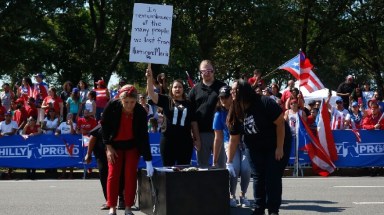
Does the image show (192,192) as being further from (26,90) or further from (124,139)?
(26,90)

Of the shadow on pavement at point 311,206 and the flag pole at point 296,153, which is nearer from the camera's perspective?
the shadow on pavement at point 311,206

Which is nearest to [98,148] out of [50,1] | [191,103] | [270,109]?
[191,103]

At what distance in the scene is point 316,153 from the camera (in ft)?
55.4

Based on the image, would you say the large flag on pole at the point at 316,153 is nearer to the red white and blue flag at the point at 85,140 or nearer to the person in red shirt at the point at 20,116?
the red white and blue flag at the point at 85,140

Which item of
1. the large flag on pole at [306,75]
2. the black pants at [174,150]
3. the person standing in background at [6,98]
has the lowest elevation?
the black pants at [174,150]

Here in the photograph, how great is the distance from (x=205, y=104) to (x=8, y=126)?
30.8 ft

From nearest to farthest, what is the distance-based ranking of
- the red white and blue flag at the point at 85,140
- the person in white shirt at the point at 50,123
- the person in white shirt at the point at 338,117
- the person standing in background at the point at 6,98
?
the red white and blue flag at the point at 85,140
the person in white shirt at the point at 50,123
the person in white shirt at the point at 338,117
the person standing in background at the point at 6,98

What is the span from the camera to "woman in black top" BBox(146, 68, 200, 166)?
934 cm

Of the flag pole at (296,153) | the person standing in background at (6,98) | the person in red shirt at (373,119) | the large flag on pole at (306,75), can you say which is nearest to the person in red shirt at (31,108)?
the person standing in background at (6,98)

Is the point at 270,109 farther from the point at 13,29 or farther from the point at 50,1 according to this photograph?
the point at 13,29

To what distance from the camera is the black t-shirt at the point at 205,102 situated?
9.66m

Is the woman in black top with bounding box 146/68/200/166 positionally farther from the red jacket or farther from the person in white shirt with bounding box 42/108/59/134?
the red jacket

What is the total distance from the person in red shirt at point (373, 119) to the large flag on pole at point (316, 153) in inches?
62.5

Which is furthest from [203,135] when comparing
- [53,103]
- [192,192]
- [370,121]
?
[53,103]
